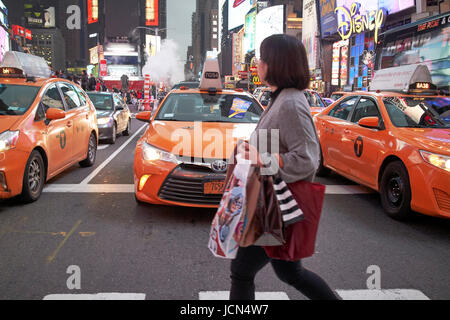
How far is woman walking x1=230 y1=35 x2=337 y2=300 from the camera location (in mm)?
2076

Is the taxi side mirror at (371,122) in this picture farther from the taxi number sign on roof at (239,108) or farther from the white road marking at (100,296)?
the white road marking at (100,296)

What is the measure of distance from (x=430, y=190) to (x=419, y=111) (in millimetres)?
1716

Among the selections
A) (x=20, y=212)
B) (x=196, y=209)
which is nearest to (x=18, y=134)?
(x=20, y=212)

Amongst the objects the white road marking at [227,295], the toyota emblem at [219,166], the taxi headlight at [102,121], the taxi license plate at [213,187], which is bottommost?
the white road marking at [227,295]

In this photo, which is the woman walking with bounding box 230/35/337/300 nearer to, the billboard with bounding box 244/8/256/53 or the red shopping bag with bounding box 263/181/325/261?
the red shopping bag with bounding box 263/181/325/261

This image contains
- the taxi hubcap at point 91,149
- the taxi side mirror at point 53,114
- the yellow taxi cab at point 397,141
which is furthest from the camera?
the taxi hubcap at point 91,149

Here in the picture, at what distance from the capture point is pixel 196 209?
17.8 ft

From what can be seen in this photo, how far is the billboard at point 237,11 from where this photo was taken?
310ft

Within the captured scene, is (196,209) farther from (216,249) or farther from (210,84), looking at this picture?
(216,249)

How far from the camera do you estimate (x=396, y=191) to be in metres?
5.18

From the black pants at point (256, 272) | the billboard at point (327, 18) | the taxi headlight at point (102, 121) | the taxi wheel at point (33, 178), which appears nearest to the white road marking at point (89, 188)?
the taxi wheel at point (33, 178)

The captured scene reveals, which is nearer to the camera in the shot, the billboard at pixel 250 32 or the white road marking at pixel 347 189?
the white road marking at pixel 347 189

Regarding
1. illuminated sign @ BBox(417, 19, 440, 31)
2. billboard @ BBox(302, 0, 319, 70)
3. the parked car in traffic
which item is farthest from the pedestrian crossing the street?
billboard @ BBox(302, 0, 319, 70)

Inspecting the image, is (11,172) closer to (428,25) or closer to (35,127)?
(35,127)
